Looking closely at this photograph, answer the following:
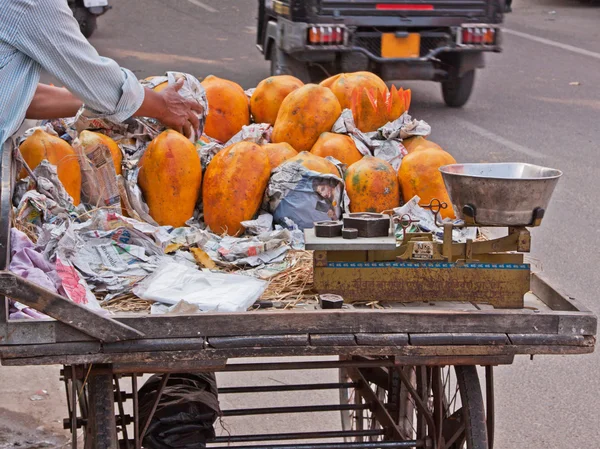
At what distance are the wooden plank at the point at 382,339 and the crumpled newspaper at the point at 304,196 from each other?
1.04 m

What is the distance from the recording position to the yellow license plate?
8380 millimetres

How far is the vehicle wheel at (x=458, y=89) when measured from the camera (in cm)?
939

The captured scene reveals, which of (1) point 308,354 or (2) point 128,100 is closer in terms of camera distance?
(1) point 308,354

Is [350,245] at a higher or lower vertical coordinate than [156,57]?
higher

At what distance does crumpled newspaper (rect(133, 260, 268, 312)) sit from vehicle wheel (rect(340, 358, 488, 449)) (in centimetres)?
50

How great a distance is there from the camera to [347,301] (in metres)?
2.31

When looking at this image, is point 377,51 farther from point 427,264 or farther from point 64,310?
point 64,310

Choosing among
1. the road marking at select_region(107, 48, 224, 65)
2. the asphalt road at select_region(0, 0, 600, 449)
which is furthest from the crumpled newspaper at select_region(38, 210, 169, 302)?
the road marking at select_region(107, 48, 224, 65)

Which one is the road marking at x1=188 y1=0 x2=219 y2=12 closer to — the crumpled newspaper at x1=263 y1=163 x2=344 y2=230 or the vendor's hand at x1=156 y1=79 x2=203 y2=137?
the vendor's hand at x1=156 y1=79 x2=203 y2=137

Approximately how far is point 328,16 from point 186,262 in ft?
19.2

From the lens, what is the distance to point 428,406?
264 cm

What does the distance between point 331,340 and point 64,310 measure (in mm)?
581

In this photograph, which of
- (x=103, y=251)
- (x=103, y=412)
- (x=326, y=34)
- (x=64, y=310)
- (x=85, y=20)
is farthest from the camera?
(x=85, y=20)

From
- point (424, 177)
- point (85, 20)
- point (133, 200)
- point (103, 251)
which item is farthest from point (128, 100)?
point (85, 20)
